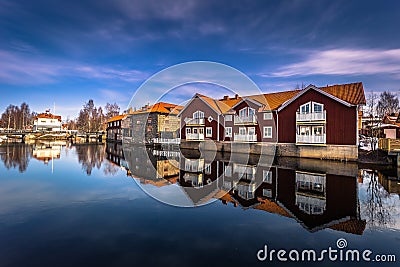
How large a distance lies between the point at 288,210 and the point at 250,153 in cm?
2094

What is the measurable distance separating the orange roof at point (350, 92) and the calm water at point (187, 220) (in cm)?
1188

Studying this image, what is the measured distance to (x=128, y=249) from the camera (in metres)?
5.55

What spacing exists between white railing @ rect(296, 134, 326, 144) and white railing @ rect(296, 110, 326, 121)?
1932 mm

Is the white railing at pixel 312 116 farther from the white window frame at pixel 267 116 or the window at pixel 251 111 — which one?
the window at pixel 251 111

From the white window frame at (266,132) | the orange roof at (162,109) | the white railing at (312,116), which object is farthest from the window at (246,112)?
the orange roof at (162,109)

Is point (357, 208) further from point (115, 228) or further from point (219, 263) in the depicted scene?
point (115, 228)

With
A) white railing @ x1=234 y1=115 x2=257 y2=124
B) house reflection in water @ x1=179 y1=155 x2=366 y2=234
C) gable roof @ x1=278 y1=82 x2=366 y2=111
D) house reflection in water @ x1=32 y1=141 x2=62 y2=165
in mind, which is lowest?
house reflection in water @ x1=179 y1=155 x2=366 y2=234

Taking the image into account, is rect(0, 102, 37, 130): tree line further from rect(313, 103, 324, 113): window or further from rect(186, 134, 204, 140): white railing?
rect(313, 103, 324, 113): window

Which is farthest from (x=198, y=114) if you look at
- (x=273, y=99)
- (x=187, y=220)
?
(x=187, y=220)

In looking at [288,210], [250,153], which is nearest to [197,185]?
[288,210]

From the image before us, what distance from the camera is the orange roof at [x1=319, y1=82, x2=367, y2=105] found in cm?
2289

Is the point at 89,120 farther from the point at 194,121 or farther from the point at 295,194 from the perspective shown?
the point at 295,194

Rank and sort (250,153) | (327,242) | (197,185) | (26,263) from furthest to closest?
(250,153) < (197,185) < (327,242) < (26,263)

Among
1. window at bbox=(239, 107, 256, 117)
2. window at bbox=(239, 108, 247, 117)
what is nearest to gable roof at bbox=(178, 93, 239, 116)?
window at bbox=(239, 108, 247, 117)
